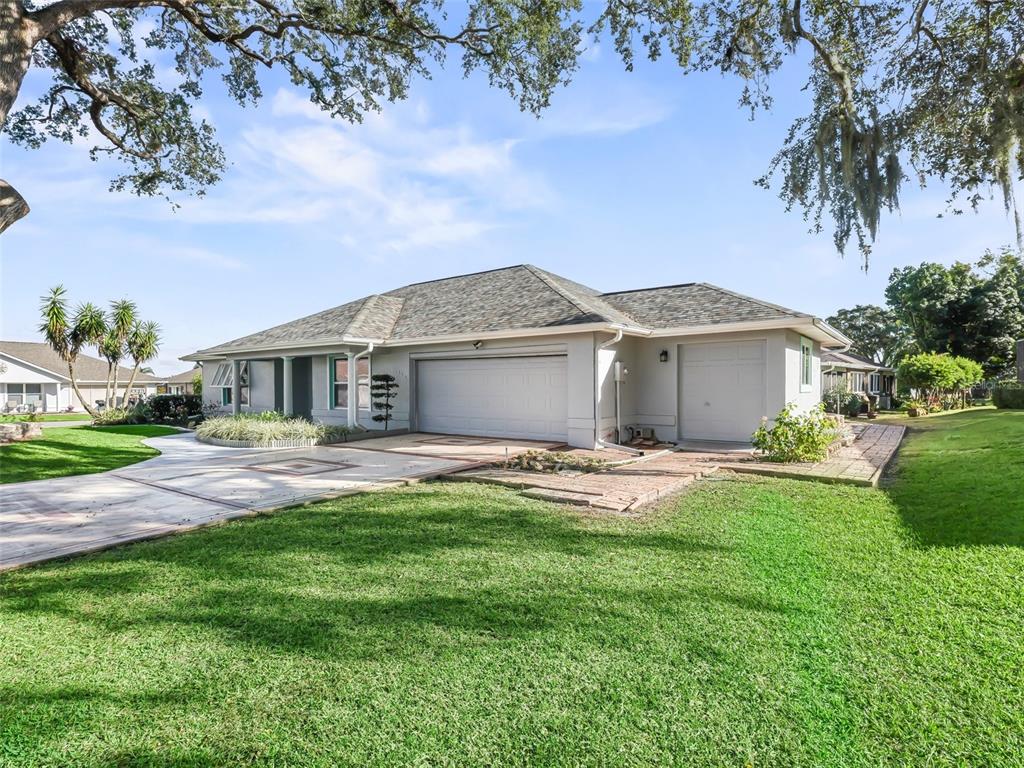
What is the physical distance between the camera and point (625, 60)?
8.63 metres

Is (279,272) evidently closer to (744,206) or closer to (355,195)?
(355,195)

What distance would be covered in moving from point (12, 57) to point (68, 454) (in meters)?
9.69

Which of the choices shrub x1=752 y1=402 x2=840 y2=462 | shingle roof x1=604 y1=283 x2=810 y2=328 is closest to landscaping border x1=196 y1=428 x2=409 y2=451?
shingle roof x1=604 y1=283 x2=810 y2=328

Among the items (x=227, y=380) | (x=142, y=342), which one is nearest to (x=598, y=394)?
(x=227, y=380)

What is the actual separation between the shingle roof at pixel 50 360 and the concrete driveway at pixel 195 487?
32264mm

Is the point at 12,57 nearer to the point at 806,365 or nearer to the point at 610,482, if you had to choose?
the point at 610,482

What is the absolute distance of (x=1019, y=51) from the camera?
21.9 feet

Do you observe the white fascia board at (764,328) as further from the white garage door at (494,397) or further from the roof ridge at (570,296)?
the white garage door at (494,397)

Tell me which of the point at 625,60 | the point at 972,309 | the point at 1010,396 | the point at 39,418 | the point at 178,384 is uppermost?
the point at 625,60

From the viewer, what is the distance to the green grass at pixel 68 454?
904 cm

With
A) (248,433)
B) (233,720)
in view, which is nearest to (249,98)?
(248,433)

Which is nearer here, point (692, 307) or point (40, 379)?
point (692, 307)

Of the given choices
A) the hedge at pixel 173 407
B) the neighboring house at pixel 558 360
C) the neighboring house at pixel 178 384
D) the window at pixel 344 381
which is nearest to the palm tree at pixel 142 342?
the hedge at pixel 173 407

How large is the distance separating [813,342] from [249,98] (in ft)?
49.2
